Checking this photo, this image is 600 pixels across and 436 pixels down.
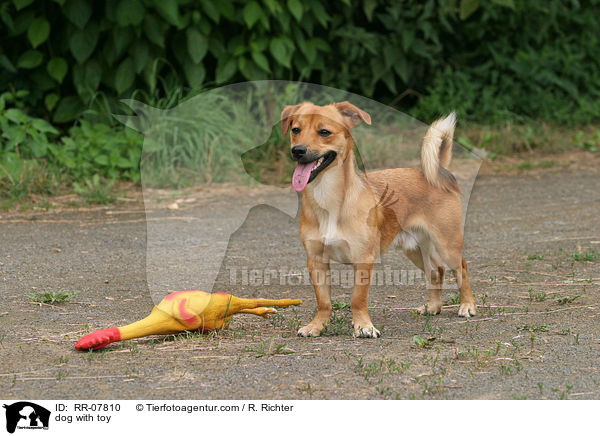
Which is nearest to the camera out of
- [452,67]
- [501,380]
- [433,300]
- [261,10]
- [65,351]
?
[501,380]

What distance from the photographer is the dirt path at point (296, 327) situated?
3.32m

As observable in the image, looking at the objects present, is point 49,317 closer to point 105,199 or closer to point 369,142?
point 105,199

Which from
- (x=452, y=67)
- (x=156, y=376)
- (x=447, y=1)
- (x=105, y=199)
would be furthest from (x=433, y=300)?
(x=452, y=67)

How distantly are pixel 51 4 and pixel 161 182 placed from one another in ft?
8.21

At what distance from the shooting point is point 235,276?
18.0ft

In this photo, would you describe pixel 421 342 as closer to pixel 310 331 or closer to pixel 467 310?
pixel 310 331

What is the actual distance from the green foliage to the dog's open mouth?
4516mm

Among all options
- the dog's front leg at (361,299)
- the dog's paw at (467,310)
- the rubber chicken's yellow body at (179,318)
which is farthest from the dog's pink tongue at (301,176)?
the dog's paw at (467,310)

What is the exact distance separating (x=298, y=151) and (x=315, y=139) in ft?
0.40

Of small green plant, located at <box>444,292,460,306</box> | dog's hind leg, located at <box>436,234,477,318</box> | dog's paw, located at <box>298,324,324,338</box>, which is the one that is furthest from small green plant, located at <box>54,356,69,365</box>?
small green plant, located at <box>444,292,460,306</box>

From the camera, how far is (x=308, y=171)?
3965 mm

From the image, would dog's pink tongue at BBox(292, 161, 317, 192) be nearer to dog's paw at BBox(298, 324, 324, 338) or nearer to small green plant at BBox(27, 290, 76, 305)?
dog's paw at BBox(298, 324, 324, 338)

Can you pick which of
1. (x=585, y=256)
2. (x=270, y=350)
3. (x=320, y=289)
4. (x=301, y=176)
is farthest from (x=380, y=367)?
(x=585, y=256)
